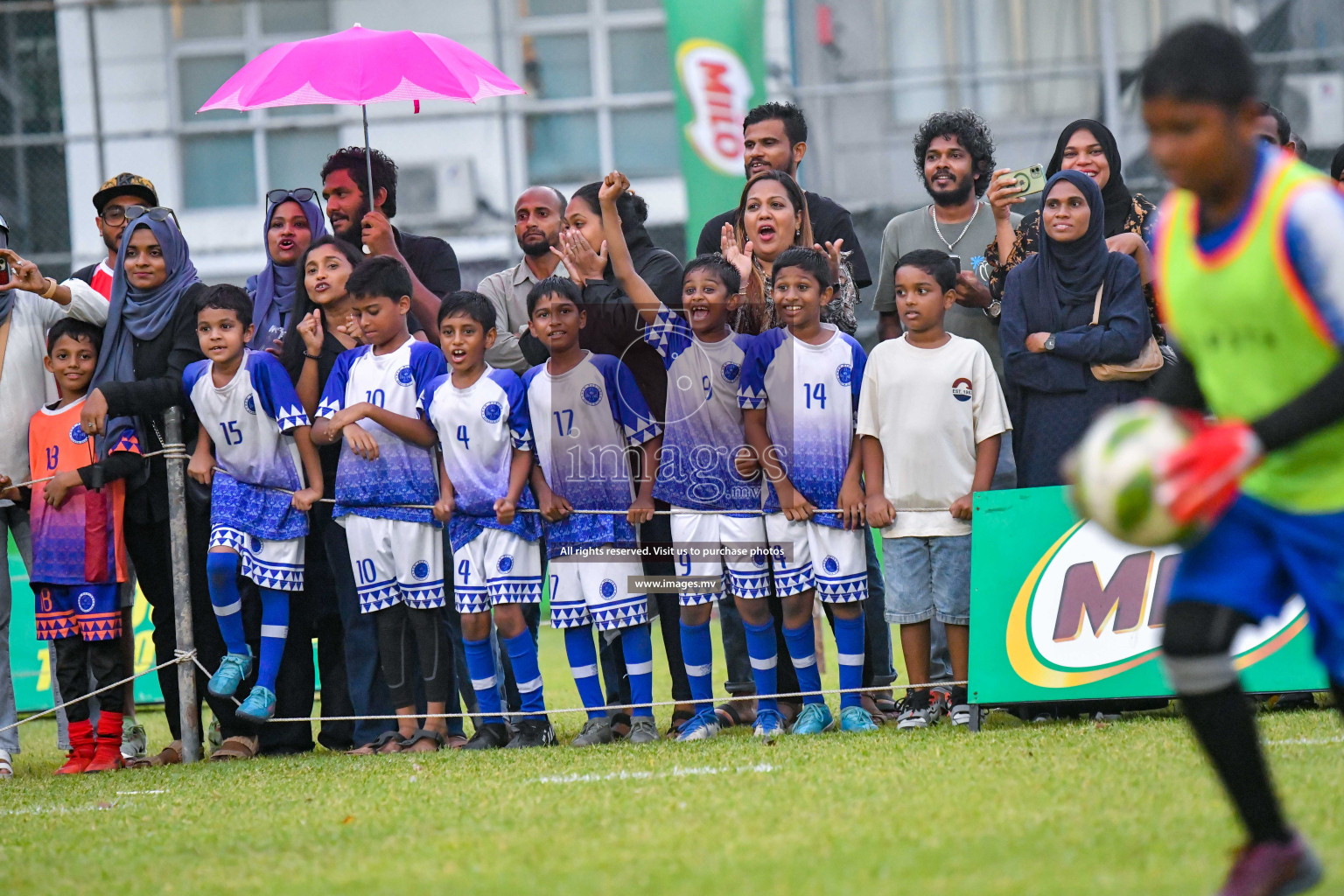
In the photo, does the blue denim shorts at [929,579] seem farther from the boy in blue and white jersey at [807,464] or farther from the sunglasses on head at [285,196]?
the sunglasses on head at [285,196]

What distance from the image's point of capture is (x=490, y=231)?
18000 mm

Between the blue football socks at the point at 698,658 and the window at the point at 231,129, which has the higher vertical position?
the window at the point at 231,129

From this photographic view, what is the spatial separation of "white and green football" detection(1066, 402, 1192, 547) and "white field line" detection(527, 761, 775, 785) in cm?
251

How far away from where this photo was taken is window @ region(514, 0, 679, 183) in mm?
18281

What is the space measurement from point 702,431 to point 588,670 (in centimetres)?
122

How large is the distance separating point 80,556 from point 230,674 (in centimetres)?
97

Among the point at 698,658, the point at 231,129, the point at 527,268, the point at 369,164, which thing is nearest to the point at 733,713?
the point at 698,658

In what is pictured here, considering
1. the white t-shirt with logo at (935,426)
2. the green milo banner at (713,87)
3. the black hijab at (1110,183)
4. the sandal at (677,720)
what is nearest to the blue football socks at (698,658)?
the sandal at (677,720)

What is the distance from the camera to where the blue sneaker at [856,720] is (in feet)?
22.3

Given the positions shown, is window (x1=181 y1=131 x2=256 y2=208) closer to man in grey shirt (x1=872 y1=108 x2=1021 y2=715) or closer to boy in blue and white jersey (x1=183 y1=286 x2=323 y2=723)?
Answer: boy in blue and white jersey (x1=183 y1=286 x2=323 y2=723)

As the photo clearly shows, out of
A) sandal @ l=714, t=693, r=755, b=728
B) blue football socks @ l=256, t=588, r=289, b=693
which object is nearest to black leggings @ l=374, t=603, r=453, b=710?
blue football socks @ l=256, t=588, r=289, b=693

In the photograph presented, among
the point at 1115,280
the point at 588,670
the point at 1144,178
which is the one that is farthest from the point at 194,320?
the point at 1144,178

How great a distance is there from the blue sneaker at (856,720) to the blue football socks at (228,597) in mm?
2802

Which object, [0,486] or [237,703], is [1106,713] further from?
[0,486]
